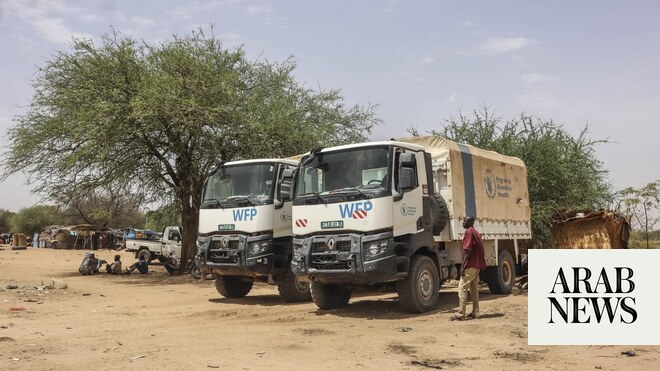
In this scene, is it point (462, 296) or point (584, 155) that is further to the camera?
point (584, 155)

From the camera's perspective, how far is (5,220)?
79812 millimetres

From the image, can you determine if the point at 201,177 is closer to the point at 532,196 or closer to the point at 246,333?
the point at 532,196

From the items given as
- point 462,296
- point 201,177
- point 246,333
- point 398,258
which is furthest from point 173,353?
point 201,177

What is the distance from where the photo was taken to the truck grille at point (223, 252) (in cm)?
1241

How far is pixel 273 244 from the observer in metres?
12.6

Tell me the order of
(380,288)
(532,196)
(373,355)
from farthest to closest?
(532,196)
(380,288)
(373,355)

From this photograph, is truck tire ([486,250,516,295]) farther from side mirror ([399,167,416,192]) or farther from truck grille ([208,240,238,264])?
truck grille ([208,240,238,264])

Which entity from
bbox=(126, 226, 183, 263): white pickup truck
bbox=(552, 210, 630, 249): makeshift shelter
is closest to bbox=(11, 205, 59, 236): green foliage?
bbox=(126, 226, 183, 263): white pickup truck

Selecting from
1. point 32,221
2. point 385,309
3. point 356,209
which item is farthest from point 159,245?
point 32,221

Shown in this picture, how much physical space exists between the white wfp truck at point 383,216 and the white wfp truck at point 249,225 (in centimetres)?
160

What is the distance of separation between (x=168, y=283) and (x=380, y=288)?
10.8 metres

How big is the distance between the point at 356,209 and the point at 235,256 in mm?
3561

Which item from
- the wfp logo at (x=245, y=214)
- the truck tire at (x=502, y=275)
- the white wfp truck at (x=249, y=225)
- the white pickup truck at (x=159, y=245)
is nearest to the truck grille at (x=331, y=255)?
the white wfp truck at (x=249, y=225)

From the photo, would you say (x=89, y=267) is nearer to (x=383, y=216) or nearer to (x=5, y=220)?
(x=383, y=216)
